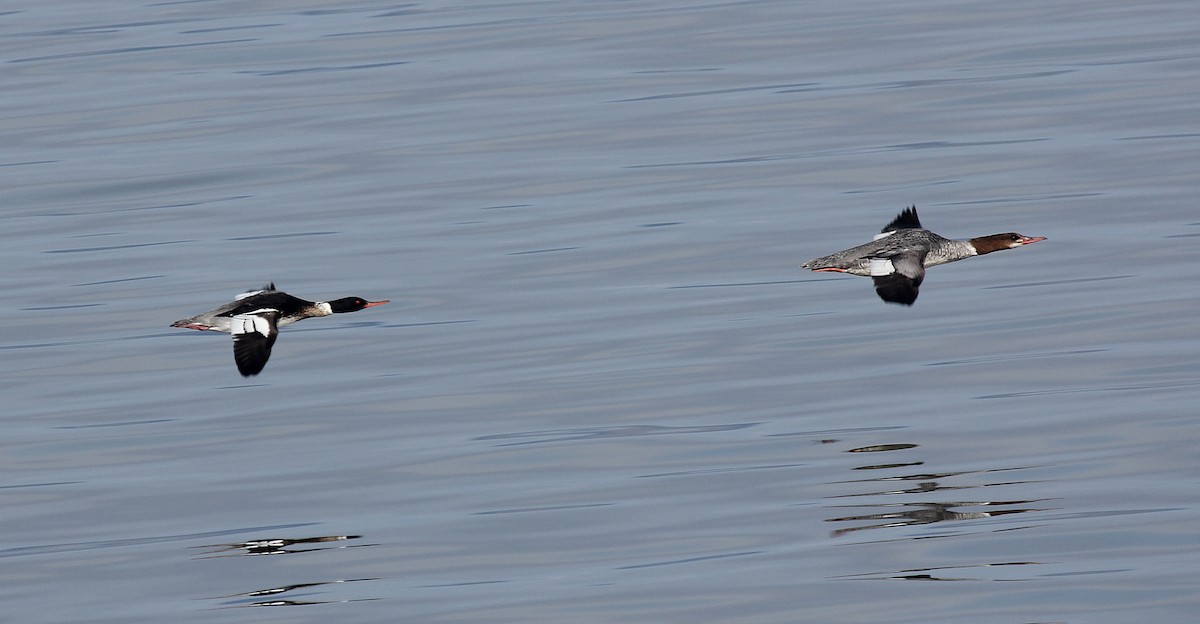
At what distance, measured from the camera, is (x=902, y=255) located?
55.0ft

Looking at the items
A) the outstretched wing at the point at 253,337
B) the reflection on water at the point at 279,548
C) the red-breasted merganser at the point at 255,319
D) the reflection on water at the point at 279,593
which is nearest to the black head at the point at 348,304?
the red-breasted merganser at the point at 255,319

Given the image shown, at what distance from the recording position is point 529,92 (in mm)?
31984

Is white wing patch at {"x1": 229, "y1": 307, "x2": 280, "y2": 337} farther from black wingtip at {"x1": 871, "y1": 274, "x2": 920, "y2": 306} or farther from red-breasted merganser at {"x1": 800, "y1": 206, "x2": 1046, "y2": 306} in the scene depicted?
black wingtip at {"x1": 871, "y1": 274, "x2": 920, "y2": 306}

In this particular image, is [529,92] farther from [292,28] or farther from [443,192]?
[292,28]

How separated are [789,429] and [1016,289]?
5137mm

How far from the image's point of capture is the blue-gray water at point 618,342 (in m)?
12.9

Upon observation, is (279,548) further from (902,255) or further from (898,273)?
(902,255)

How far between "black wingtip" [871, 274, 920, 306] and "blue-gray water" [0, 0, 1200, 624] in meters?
0.91

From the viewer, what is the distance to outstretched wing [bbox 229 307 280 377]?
15172 millimetres

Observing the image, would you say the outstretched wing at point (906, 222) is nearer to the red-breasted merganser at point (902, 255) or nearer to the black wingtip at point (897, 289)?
the red-breasted merganser at point (902, 255)

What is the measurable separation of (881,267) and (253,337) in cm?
516

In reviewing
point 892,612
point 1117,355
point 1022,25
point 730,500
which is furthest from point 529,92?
point 892,612

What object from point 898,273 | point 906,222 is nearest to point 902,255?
point 898,273

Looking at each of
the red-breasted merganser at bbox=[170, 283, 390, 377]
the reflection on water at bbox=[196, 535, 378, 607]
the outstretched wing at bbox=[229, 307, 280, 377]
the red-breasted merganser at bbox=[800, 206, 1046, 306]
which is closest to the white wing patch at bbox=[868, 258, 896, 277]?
the red-breasted merganser at bbox=[800, 206, 1046, 306]
